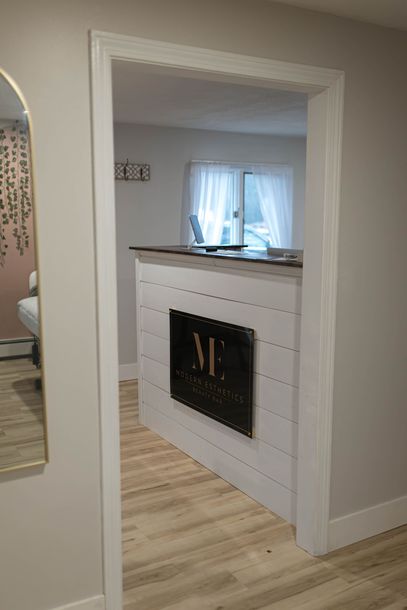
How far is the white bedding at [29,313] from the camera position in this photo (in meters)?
2.10

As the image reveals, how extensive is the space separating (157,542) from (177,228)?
143 inches

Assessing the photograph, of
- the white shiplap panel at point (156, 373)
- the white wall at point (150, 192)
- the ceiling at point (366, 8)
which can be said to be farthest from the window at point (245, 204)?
the ceiling at point (366, 8)

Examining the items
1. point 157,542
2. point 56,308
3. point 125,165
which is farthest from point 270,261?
point 125,165

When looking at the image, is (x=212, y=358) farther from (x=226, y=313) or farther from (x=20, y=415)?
(x=20, y=415)

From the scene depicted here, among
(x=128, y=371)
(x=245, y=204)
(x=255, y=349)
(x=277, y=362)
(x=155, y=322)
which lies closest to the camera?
(x=277, y=362)

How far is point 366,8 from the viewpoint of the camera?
243 cm

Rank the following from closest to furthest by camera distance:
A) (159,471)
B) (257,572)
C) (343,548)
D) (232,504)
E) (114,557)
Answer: (114,557), (257,572), (343,548), (232,504), (159,471)

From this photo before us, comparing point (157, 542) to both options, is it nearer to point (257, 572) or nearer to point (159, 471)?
point (257, 572)

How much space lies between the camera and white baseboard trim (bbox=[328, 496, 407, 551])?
114 inches

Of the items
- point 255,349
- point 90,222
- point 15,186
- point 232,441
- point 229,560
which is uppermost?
point 15,186

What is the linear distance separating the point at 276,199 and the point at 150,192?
5.08 feet

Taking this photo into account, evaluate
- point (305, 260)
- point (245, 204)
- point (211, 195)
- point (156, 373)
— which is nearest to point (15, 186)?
point (305, 260)

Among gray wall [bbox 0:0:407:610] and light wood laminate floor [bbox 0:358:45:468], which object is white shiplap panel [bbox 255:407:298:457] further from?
light wood laminate floor [bbox 0:358:45:468]

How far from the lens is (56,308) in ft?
7.04
